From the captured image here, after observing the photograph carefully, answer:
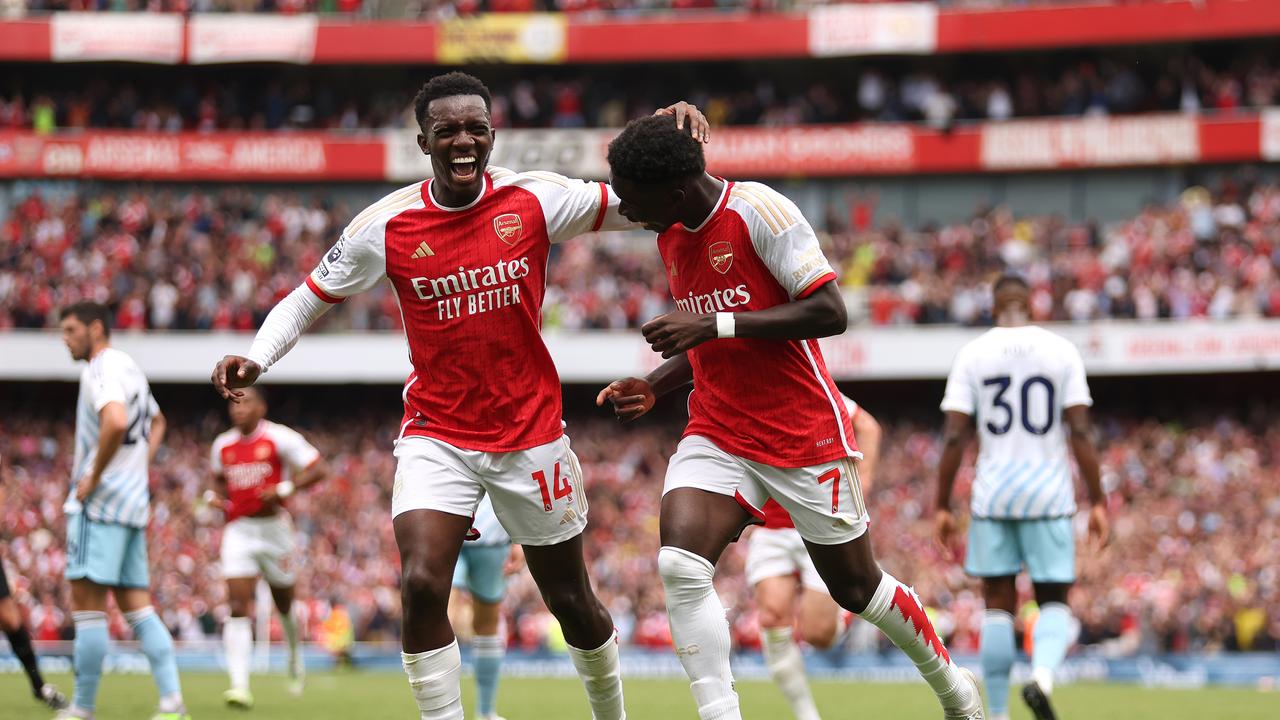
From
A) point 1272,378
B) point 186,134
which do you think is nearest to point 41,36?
point 186,134

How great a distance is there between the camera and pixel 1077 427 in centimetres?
816

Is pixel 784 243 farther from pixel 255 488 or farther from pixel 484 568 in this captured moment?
pixel 255 488

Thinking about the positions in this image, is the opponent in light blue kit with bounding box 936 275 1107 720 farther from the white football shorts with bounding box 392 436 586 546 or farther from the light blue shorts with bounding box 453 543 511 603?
the white football shorts with bounding box 392 436 586 546

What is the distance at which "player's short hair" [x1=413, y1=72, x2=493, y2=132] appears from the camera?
586 centimetres

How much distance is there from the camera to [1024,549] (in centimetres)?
833

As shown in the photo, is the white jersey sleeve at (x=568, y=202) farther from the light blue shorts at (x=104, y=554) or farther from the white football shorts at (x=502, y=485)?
the light blue shorts at (x=104, y=554)

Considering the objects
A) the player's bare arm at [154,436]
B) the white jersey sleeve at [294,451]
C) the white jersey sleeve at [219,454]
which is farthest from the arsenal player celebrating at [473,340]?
the white jersey sleeve at [219,454]

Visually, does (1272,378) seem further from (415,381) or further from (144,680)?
(415,381)

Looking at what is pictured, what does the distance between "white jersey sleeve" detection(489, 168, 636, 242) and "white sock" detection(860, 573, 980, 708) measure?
1.88 metres

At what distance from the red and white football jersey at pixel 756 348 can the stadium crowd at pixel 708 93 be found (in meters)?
27.7

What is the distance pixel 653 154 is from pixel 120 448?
4957mm

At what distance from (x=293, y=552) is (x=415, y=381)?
7084 mm

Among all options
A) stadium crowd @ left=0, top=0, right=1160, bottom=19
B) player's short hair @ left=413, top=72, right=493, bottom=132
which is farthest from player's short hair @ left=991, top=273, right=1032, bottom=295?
stadium crowd @ left=0, top=0, right=1160, bottom=19

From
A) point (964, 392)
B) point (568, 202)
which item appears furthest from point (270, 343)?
point (964, 392)
